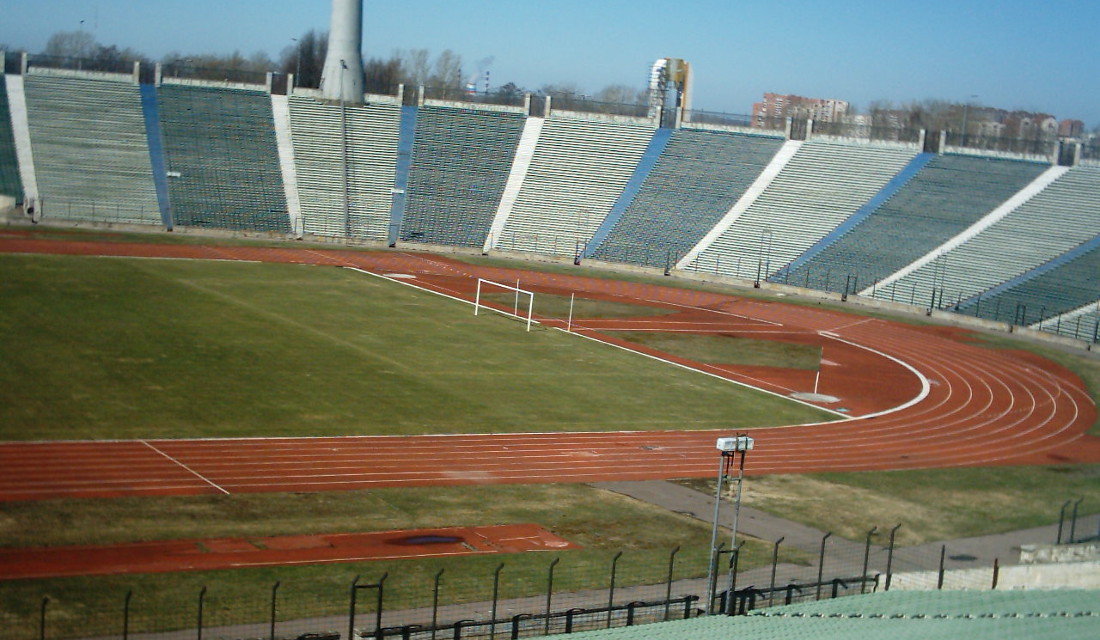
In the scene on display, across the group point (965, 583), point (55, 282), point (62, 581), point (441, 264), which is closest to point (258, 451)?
point (62, 581)

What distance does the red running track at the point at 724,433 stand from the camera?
987 inches

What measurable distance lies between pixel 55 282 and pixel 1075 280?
45.6 metres

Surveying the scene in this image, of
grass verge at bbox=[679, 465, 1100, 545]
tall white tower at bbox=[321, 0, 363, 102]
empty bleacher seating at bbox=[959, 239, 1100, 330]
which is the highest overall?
tall white tower at bbox=[321, 0, 363, 102]

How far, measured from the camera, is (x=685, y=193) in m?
70.1

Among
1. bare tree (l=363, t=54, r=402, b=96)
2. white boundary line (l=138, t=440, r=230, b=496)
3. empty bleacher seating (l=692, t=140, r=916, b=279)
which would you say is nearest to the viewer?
white boundary line (l=138, t=440, r=230, b=496)

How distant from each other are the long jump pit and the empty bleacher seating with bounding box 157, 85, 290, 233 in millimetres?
46396

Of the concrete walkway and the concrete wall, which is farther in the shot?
the concrete walkway

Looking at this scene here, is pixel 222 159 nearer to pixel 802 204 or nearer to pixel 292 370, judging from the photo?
pixel 802 204

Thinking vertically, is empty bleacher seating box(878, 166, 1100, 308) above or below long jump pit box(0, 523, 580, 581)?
above

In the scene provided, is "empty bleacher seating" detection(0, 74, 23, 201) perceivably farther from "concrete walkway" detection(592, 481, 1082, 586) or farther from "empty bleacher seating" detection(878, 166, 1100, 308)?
"concrete walkway" detection(592, 481, 1082, 586)

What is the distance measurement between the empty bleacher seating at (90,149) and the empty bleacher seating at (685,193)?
26.6 meters

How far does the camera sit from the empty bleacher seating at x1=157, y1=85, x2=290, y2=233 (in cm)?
6612

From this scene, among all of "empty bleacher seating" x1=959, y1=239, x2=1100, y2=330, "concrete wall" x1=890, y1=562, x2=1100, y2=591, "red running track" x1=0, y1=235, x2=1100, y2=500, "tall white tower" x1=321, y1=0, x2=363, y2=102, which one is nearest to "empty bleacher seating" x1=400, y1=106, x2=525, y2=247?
"tall white tower" x1=321, y1=0, x2=363, y2=102

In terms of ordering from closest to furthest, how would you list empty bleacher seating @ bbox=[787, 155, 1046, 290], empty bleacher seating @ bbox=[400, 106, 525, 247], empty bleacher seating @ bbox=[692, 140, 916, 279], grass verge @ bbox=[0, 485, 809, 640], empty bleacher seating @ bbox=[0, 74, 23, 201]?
grass verge @ bbox=[0, 485, 809, 640], empty bleacher seating @ bbox=[787, 155, 1046, 290], empty bleacher seating @ bbox=[0, 74, 23, 201], empty bleacher seating @ bbox=[692, 140, 916, 279], empty bleacher seating @ bbox=[400, 106, 525, 247]
